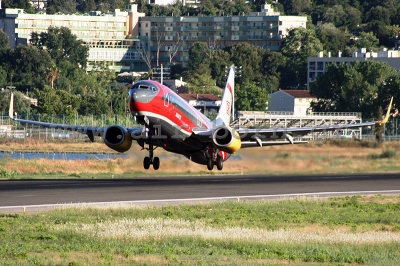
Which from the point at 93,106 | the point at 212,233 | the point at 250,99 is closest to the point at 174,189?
the point at 212,233

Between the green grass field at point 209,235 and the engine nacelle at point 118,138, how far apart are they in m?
10.3

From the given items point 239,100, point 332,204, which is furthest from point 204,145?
point 239,100

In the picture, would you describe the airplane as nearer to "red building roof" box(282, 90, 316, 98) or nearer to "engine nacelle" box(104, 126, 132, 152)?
"engine nacelle" box(104, 126, 132, 152)

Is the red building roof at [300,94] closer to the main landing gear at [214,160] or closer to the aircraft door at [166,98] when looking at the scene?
the main landing gear at [214,160]

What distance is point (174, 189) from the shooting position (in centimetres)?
5647

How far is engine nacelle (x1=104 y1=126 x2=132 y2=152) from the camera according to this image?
56.6 meters

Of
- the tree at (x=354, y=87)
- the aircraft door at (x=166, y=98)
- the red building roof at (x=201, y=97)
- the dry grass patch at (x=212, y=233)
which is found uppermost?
the aircraft door at (x=166, y=98)

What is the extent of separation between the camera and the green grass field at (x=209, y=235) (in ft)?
104

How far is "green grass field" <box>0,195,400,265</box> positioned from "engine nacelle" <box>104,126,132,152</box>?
10334 millimetres

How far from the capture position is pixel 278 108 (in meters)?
180

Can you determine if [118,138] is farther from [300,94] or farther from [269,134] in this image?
[300,94]

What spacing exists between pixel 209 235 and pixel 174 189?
791 inches

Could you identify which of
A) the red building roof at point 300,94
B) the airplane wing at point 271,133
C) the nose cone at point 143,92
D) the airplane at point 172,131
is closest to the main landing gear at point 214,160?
the airplane at point 172,131

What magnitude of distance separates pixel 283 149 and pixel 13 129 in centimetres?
6278
